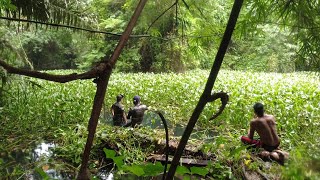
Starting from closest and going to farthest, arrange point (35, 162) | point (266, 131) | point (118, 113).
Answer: point (266, 131) → point (35, 162) → point (118, 113)

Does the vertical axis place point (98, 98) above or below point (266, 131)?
above

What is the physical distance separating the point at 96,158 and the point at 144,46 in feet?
41.9

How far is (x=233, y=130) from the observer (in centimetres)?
653

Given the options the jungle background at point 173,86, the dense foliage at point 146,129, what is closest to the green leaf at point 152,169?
the jungle background at point 173,86

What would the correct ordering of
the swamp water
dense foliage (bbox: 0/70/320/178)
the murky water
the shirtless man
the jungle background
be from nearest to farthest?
the jungle background
the swamp water
the shirtless man
dense foliage (bbox: 0/70/320/178)
the murky water

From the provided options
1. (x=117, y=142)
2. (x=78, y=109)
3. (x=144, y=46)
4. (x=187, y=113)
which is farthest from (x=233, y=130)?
(x=144, y=46)

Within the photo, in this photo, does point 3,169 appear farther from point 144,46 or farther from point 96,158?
point 144,46

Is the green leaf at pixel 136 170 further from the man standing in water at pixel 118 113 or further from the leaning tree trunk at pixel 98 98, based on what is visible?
the man standing in water at pixel 118 113

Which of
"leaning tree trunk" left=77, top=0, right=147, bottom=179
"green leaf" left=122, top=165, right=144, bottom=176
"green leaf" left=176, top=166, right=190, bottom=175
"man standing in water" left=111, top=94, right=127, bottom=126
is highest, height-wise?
"leaning tree trunk" left=77, top=0, right=147, bottom=179

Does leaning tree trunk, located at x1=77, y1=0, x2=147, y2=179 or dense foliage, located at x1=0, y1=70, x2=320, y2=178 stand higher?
leaning tree trunk, located at x1=77, y1=0, x2=147, y2=179

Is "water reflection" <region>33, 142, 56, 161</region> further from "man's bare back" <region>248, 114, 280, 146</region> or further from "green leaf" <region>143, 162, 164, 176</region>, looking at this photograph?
"green leaf" <region>143, 162, 164, 176</region>

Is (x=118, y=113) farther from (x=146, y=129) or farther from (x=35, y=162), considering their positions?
(x=35, y=162)

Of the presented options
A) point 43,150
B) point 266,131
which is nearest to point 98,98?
point 266,131

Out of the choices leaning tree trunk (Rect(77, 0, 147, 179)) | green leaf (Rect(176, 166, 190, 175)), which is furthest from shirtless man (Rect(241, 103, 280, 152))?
leaning tree trunk (Rect(77, 0, 147, 179))
